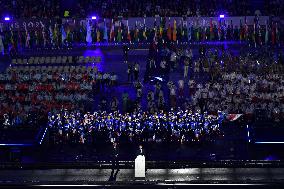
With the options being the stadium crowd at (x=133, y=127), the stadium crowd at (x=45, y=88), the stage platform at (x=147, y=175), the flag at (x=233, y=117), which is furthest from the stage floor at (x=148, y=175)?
the stadium crowd at (x=45, y=88)

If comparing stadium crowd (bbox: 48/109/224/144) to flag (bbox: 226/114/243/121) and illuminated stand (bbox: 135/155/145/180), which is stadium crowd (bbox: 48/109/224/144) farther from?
illuminated stand (bbox: 135/155/145/180)

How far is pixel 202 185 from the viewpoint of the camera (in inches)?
1197

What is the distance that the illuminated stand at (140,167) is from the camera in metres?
31.2

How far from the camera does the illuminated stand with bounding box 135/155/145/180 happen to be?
1228 inches

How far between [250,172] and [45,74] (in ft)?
66.8

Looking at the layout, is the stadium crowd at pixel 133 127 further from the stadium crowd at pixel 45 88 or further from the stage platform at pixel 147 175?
the stage platform at pixel 147 175

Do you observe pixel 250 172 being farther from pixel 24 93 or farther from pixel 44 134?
pixel 24 93

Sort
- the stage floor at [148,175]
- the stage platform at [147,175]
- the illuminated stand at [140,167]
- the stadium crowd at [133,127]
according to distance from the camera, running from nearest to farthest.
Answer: the illuminated stand at [140,167] < the stage platform at [147,175] < the stage floor at [148,175] < the stadium crowd at [133,127]

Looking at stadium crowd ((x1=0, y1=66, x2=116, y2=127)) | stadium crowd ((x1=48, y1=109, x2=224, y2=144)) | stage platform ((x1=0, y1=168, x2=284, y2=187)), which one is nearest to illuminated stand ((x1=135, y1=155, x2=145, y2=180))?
stage platform ((x1=0, y1=168, x2=284, y2=187))

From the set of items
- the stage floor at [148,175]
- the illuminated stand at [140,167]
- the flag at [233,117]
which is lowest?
the stage floor at [148,175]

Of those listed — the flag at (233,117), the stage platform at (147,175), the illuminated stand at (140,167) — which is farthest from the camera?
the flag at (233,117)

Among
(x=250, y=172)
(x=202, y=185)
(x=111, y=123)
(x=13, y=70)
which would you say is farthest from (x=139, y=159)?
(x=13, y=70)

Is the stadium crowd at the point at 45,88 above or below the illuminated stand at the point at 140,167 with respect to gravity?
above

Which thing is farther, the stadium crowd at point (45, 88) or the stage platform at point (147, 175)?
the stadium crowd at point (45, 88)
